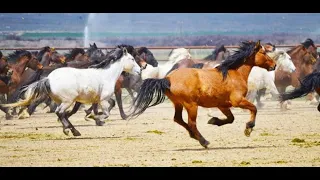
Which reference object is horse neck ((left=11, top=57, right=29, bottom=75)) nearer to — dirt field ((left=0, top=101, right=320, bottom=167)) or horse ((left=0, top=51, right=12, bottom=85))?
horse ((left=0, top=51, right=12, bottom=85))

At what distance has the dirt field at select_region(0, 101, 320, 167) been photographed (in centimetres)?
1023

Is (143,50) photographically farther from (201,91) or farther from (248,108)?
(248,108)

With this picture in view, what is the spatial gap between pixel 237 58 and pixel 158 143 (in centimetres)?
135

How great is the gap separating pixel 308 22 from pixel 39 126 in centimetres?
2348

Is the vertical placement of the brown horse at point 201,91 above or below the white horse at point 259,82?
above

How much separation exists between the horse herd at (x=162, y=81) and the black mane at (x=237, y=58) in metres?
0.01

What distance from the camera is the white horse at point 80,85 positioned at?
12.4 m

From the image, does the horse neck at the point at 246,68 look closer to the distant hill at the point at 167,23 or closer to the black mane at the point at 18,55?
the black mane at the point at 18,55

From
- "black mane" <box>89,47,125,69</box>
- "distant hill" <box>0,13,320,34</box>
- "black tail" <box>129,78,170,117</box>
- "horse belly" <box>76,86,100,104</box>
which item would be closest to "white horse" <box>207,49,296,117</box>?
"black mane" <box>89,47,125,69</box>

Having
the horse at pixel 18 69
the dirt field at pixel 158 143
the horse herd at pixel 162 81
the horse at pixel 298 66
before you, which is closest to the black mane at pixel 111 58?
the horse herd at pixel 162 81

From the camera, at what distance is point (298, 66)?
59.3 ft

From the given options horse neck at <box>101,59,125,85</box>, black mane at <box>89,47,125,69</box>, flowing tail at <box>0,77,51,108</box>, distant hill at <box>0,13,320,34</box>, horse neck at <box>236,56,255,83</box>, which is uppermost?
horse neck at <box>236,56,255,83</box>
